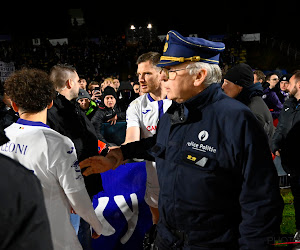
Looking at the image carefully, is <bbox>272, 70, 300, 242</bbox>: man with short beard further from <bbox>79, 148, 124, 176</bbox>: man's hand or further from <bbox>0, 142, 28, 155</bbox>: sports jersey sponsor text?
<bbox>0, 142, 28, 155</bbox>: sports jersey sponsor text

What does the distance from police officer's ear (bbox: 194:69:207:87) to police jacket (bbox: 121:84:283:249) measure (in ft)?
0.25

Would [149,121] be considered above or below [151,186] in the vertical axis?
A: above

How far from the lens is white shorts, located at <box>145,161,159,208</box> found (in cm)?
366

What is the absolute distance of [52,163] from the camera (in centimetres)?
197

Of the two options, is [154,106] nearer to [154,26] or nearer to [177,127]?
[177,127]

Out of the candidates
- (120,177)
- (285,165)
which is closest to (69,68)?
(120,177)

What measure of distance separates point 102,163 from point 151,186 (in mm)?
1515

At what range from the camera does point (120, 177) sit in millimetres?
3879

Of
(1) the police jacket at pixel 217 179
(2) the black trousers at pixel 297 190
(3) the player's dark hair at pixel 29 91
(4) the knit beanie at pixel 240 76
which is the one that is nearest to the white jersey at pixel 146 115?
(4) the knit beanie at pixel 240 76

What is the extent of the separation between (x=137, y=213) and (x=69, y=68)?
200 cm

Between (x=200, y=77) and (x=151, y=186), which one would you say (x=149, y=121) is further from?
(x=200, y=77)

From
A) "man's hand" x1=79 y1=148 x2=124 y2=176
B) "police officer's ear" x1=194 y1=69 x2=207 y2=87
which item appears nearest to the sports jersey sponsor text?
"man's hand" x1=79 y1=148 x2=124 y2=176

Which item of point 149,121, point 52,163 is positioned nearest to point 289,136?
point 149,121

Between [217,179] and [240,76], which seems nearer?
[217,179]
